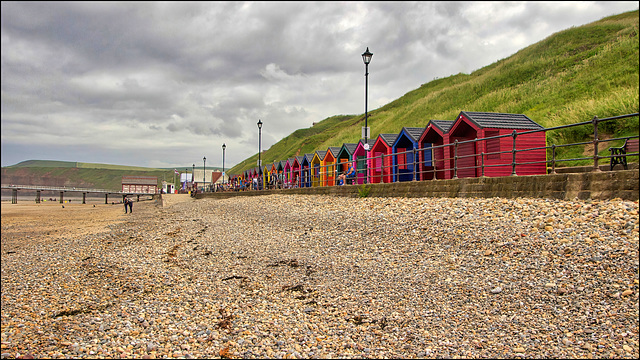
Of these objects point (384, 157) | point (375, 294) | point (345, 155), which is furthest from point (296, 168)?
point (375, 294)

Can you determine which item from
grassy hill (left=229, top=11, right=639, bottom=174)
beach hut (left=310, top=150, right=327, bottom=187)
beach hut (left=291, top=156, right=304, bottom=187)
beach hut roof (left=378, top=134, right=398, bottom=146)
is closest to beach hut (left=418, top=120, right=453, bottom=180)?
beach hut roof (left=378, top=134, right=398, bottom=146)

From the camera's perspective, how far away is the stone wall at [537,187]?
827cm

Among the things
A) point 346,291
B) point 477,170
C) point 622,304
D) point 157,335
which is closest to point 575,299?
point 622,304

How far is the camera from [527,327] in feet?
18.2

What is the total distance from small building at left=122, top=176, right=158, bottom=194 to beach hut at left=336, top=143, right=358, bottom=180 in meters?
85.8

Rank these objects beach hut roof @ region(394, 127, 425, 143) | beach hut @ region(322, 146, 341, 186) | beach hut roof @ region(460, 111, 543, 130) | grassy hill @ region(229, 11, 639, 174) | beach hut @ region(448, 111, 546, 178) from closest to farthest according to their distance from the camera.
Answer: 1. beach hut @ region(448, 111, 546, 178)
2. beach hut roof @ region(460, 111, 543, 130)
3. beach hut roof @ region(394, 127, 425, 143)
4. grassy hill @ region(229, 11, 639, 174)
5. beach hut @ region(322, 146, 341, 186)

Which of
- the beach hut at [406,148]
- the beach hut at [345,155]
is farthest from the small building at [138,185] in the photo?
the beach hut at [406,148]

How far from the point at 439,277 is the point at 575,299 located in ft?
7.27

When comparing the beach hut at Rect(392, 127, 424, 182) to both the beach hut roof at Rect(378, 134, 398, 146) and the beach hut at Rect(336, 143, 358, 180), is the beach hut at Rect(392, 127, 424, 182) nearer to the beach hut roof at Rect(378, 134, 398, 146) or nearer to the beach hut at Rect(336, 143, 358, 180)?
the beach hut roof at Rect(378, 134, 398, 146)

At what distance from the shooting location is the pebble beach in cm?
552

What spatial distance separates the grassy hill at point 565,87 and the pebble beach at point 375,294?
45.3 feet

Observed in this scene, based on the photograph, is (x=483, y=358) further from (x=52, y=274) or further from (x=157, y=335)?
(x=52, y=274)

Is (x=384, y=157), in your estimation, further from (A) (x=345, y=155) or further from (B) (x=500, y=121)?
(B) (x=500, y=121)

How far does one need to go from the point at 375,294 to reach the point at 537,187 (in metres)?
5.71
